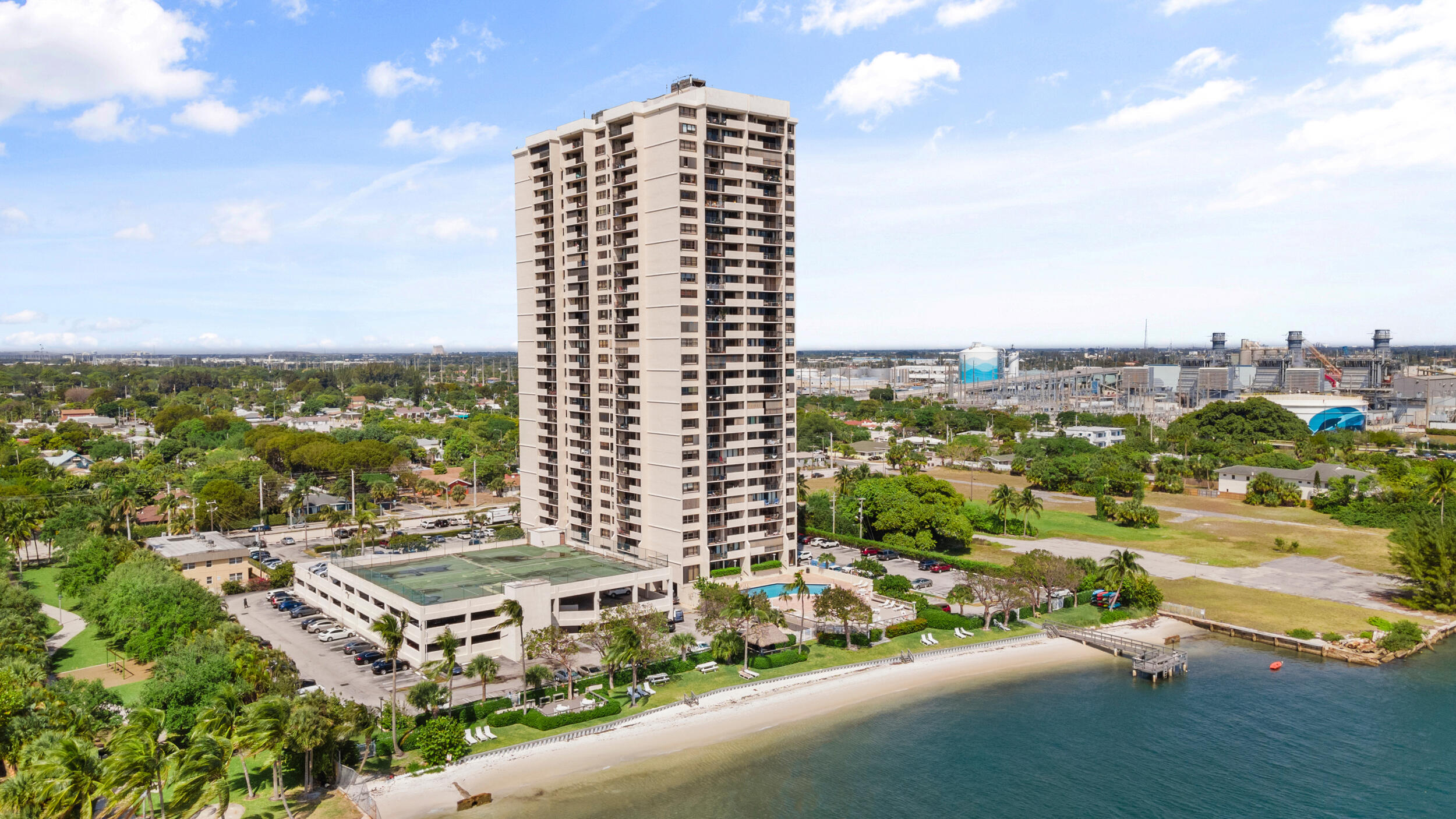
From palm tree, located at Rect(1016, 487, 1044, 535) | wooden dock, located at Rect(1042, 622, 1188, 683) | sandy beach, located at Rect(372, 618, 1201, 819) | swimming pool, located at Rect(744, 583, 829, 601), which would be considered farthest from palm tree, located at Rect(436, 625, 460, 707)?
palm tree, located at Rect(1016, 487, 1044, 535)

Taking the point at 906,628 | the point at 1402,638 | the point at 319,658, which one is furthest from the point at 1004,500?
the point at 319,658

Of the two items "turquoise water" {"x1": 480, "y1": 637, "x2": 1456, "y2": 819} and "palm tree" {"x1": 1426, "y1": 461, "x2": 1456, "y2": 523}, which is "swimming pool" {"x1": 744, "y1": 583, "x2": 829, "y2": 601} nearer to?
"turquoise water" {"x1": 480, "y1": 637, "x2": 1456, "y2": 819}

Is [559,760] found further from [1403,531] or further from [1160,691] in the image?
[1403,531]

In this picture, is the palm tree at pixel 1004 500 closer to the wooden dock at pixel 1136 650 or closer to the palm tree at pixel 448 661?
the wooden dock at pixel 1136 650

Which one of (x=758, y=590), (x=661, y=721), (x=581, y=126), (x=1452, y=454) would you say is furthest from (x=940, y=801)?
(x=1452, y=454)

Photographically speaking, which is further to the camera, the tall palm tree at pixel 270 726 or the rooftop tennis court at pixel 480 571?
the rooftop tennis court at pixel 480 571

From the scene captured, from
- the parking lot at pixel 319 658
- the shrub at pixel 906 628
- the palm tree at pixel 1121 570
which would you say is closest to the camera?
the parking lot at pixel 319 658

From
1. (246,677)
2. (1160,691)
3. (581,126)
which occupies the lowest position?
(1160,691)

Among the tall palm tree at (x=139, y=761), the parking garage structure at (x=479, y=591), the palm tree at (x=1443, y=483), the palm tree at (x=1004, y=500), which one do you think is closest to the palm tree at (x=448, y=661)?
the parking garage structure at (x=479, y=591)
